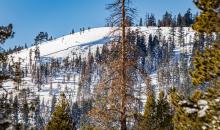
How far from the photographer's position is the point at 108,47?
18.6m

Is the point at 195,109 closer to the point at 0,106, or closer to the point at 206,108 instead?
the point at 206,108

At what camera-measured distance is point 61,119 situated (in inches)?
1227

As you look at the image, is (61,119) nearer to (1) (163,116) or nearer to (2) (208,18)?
(1) (163,116)

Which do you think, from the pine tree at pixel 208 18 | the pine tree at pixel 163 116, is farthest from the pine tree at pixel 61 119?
the pine tree at pixel 208 18

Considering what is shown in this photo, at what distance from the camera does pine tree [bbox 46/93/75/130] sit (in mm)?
30922

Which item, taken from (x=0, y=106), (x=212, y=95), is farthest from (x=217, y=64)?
(x=0, y=106)

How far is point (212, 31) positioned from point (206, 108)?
74.8 inches

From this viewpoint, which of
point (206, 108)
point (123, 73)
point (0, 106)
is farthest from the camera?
point (123, 73)

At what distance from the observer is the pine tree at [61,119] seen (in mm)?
30922

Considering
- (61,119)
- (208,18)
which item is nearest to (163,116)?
(61,119)

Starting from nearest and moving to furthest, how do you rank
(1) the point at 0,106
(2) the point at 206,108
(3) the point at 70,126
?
1. (2) the point at 206,108
2. (1) the point at 0,106
3. (3) the point at 70,126

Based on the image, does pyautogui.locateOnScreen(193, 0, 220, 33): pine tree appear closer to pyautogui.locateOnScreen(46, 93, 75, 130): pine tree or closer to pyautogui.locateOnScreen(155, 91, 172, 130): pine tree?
pyautogui.locateOnScreen(46, 93, 75, 130): pine tree

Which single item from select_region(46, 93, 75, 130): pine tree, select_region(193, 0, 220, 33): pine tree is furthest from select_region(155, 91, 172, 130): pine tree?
select_region(193, 0, 220, 33): pine tree

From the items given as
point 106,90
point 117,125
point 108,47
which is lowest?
point 117,125
